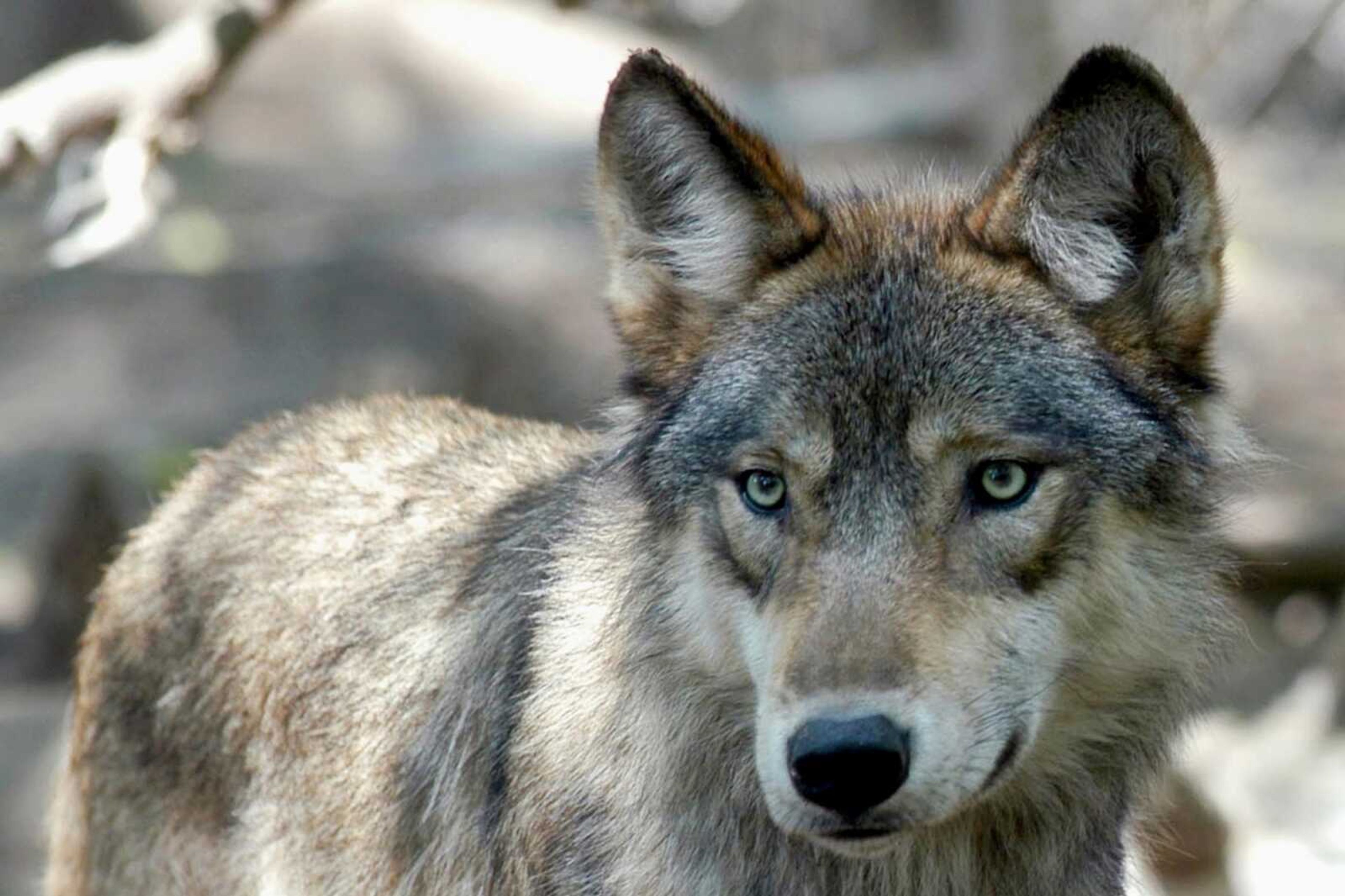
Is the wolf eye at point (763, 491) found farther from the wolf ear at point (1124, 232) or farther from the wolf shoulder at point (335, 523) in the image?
the wolf shoulder at point (335, 523)

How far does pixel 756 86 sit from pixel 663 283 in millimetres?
14802

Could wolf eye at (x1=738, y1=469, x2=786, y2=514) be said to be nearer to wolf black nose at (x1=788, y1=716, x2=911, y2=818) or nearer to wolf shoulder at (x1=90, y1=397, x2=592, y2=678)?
wolf black nose at (x1=788, y1=716, x2=911, y2=818)

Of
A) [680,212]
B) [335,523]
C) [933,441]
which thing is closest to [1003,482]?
[933,441]

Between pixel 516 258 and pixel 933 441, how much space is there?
31.6 ft

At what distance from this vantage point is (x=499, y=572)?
5184 millimetres

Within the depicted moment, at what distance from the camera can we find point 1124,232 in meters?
4.41

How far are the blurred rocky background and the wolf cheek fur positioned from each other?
0.39m

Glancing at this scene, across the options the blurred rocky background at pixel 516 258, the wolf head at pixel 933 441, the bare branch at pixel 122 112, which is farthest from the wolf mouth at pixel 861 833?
the bare branch at pixel 122 112

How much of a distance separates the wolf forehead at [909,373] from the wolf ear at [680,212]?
10 centimetres

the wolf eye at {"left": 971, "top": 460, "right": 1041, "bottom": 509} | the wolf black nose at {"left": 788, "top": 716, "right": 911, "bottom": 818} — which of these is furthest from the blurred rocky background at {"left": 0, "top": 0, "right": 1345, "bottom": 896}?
the wolf black nose at {"left": 788, "top": 716, "right": 911, "bottom": 818}

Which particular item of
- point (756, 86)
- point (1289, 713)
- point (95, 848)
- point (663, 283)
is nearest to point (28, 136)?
point (95, 848)

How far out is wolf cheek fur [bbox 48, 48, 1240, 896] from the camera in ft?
13.2

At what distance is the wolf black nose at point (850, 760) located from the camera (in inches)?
146

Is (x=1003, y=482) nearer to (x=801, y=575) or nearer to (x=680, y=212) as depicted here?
(x=801, y=575)
